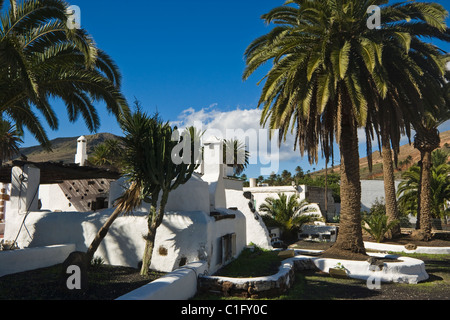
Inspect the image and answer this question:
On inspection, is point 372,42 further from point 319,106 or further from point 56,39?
point 56,39

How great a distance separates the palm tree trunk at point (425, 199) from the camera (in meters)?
18.0

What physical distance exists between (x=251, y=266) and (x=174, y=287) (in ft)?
16.1

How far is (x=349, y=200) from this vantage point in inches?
485

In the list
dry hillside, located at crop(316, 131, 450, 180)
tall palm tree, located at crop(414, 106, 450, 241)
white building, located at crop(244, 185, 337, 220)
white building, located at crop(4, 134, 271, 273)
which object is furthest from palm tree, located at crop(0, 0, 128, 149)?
dry hillside, located at crop(316, 131, 450, 180)

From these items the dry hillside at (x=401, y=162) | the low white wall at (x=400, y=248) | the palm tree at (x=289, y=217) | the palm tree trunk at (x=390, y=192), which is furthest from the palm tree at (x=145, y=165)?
the dry hillside at (x=401, y=162)

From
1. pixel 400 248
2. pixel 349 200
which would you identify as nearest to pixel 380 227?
pixel 400 248

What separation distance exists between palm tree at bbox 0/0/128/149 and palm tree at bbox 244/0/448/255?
5.72 meters

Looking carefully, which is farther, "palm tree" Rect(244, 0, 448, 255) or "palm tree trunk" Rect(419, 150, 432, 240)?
"palm tree trunk" Rect(419, 150, 432, 240)

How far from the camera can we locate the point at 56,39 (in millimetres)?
9305

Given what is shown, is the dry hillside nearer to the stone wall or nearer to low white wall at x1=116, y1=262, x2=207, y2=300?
the stone wall

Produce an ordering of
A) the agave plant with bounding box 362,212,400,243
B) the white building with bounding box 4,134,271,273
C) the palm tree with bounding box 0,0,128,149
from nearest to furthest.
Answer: the palm tree with bounding box 0,0,128,149 < the white building with bounding box 4,134,271,273 < the agave plant with bounding box 362,212,400,243

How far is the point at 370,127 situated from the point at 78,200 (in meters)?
15.8

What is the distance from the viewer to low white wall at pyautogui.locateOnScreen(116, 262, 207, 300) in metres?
5.80

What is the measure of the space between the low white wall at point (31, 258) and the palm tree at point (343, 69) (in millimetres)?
8491
